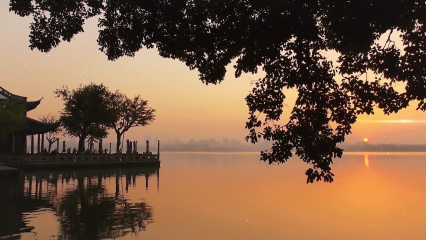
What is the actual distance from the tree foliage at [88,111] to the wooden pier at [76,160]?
12.9 feet

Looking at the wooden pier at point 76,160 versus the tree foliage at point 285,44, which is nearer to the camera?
the tree foliage at point 285,44

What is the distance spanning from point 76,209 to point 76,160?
27.6m

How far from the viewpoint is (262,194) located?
26016 millimetres

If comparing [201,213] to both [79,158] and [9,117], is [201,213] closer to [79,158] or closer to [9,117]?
[9,117]

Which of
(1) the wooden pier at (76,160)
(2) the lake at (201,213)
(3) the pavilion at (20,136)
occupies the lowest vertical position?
(2) the lake at (201,213)

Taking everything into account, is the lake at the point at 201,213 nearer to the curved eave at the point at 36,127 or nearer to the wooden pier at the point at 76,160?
the wooden pier at the point at 76,160

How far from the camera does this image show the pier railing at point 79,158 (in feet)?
125

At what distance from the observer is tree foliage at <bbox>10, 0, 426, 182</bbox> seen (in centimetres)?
830

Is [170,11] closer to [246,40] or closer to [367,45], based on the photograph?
[246,40]

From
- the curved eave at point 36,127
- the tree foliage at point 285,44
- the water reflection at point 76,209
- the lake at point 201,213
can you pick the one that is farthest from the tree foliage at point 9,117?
the tree foliage at point 285,44

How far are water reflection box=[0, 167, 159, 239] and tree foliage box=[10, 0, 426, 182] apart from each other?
6623 millimetres

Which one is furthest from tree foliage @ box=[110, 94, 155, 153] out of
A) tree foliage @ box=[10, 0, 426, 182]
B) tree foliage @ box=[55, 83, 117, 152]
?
tree foliage @ box=[10, 0, 426, 182]

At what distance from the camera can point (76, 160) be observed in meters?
43.4

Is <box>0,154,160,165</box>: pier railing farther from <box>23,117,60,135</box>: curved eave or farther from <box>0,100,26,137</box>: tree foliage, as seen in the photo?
<box>0,100,26,137</box>: tree foliage
